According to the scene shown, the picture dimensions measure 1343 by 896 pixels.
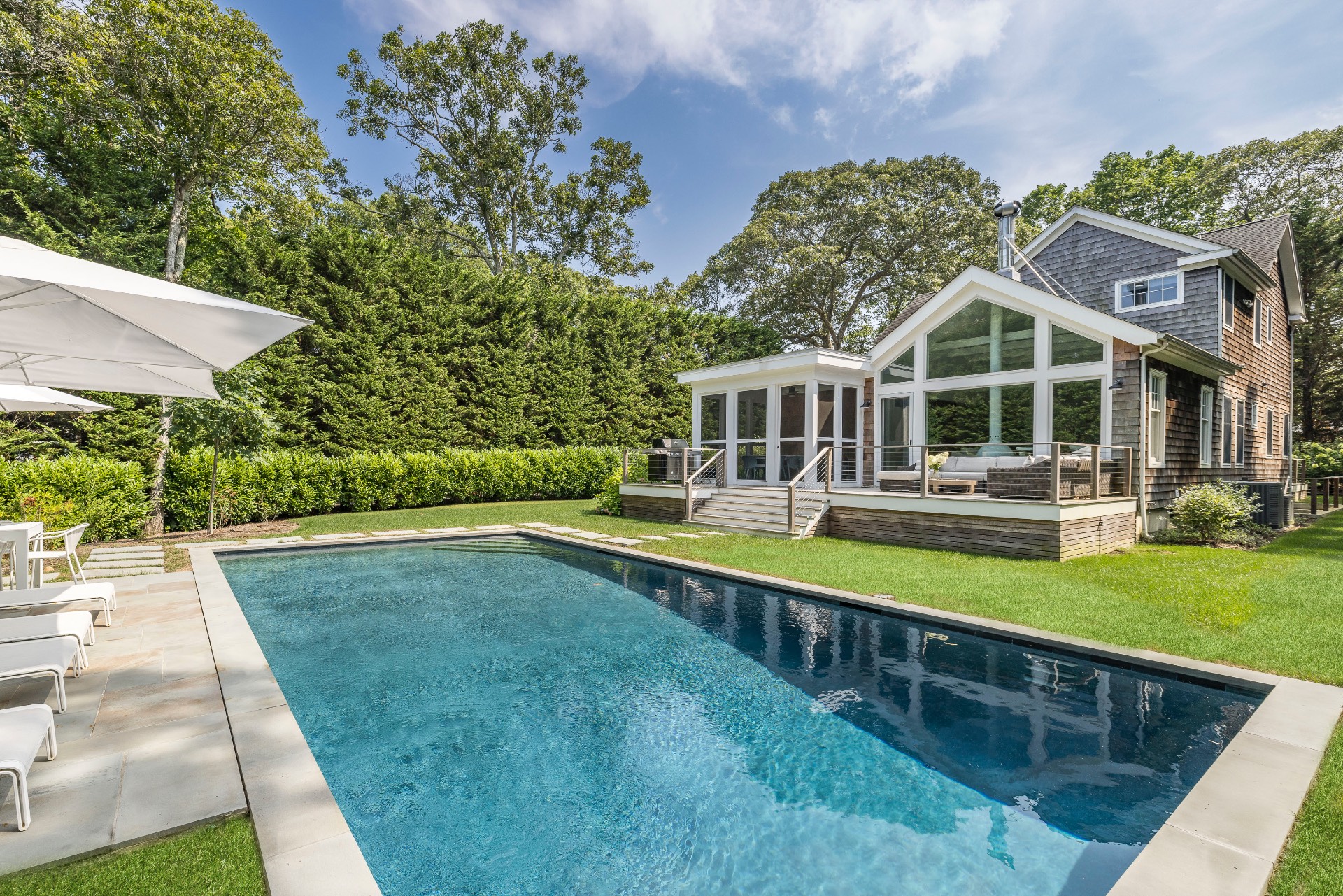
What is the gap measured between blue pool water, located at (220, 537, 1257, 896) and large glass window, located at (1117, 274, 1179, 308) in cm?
1243

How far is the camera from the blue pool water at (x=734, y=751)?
2.68 m

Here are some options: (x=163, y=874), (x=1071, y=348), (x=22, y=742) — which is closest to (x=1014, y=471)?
(x=1071, y=348)

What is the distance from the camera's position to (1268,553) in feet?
29.5

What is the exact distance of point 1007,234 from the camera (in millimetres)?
14086

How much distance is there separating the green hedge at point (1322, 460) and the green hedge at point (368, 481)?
995 inches

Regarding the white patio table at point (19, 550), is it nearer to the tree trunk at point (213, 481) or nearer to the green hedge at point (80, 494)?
the green hedge at point (80, 494)

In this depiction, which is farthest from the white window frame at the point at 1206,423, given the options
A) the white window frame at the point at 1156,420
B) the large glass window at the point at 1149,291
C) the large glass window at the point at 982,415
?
the large glass window at the point at 982,415

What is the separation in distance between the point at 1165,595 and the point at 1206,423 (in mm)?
8773

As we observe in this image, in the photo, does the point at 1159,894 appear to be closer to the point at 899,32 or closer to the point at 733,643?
the point at 733,643

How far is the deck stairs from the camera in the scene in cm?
1091

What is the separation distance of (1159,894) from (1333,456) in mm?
30341

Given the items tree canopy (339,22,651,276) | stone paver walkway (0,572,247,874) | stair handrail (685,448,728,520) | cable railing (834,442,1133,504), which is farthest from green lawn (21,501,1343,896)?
tree canopy (339,22,651,276)

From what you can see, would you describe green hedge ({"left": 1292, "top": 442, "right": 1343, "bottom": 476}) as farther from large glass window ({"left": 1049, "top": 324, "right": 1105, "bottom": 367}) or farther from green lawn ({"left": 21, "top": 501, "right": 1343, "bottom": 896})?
large glass window ({"left": 1049, "top": 324, "right": 1105, "bottom": 367})

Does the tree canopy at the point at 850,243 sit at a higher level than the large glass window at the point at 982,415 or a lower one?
higher
